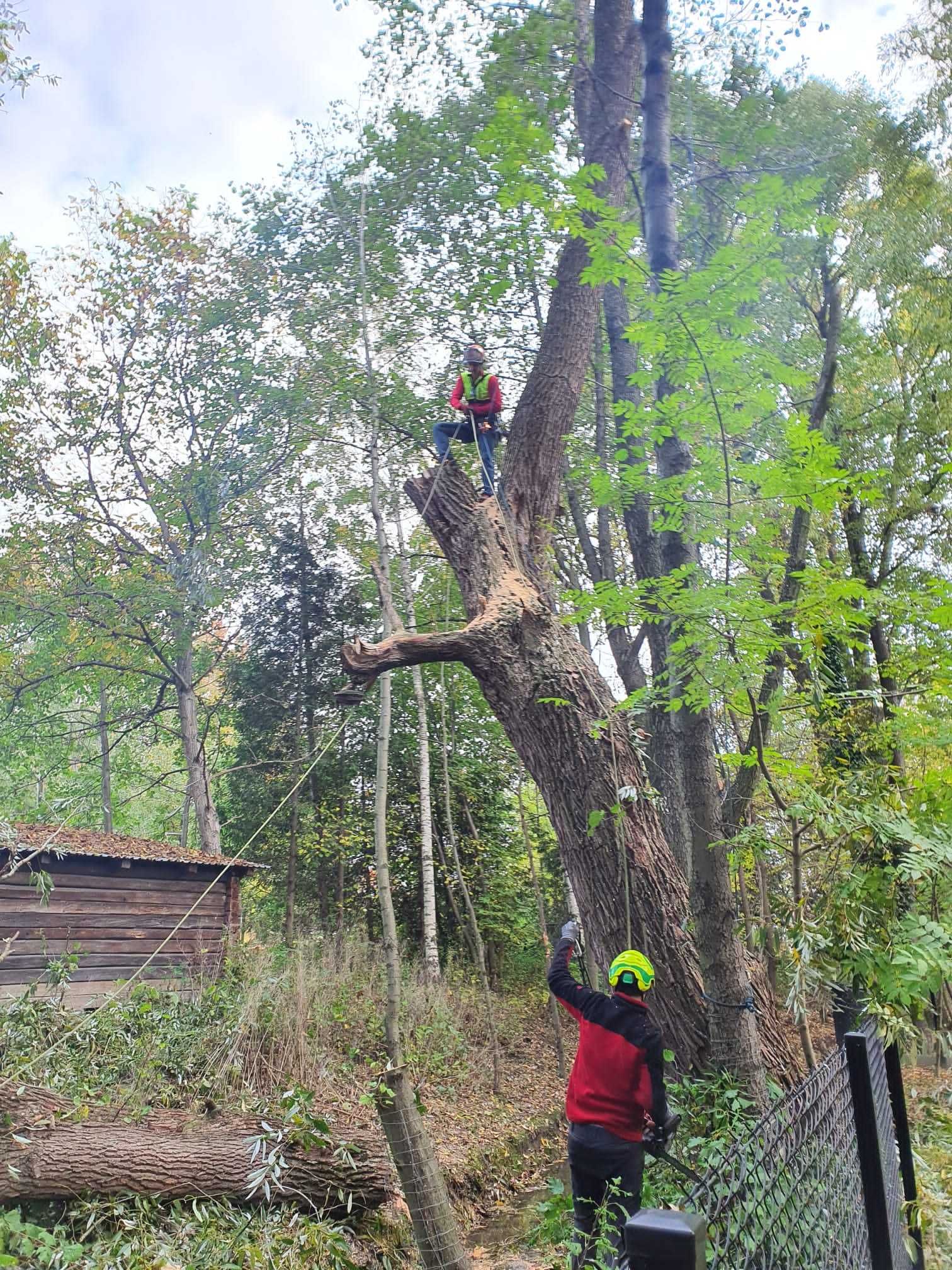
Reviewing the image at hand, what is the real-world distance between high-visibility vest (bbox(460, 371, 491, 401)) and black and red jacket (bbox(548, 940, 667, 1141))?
5.82 metres

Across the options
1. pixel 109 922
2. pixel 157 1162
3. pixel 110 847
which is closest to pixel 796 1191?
pixel 157 1162

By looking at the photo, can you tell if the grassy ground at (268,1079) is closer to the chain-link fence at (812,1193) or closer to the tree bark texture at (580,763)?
the tree bark texture at (580,763)

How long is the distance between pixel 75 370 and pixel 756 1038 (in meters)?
17.1

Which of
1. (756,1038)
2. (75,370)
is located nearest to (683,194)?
(756,1038)

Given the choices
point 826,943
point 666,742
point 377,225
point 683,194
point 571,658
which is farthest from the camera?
point 377,225

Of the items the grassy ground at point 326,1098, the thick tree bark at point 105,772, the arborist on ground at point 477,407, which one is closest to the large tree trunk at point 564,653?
the arborist on ground at point 477,407

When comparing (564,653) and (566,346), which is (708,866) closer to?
(564,653)

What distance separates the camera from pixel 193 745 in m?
16.9

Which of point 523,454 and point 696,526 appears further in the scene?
point 523,454

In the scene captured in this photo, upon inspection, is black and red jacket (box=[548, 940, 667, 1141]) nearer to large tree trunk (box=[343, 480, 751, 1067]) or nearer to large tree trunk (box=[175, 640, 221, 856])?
large tree trunk (box=[343, 480, 751, 1067])

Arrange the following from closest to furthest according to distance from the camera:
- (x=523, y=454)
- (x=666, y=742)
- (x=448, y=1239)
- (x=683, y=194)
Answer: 1. (x=448, y=1239)
2. (x=523, y=454)
3. (x=666, y=742)
4. (x=683, y=194)

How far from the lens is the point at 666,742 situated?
8641 millimetres

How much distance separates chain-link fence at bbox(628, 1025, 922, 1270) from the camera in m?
1.32

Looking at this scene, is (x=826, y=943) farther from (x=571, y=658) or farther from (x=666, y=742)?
(x=666, y=742)
